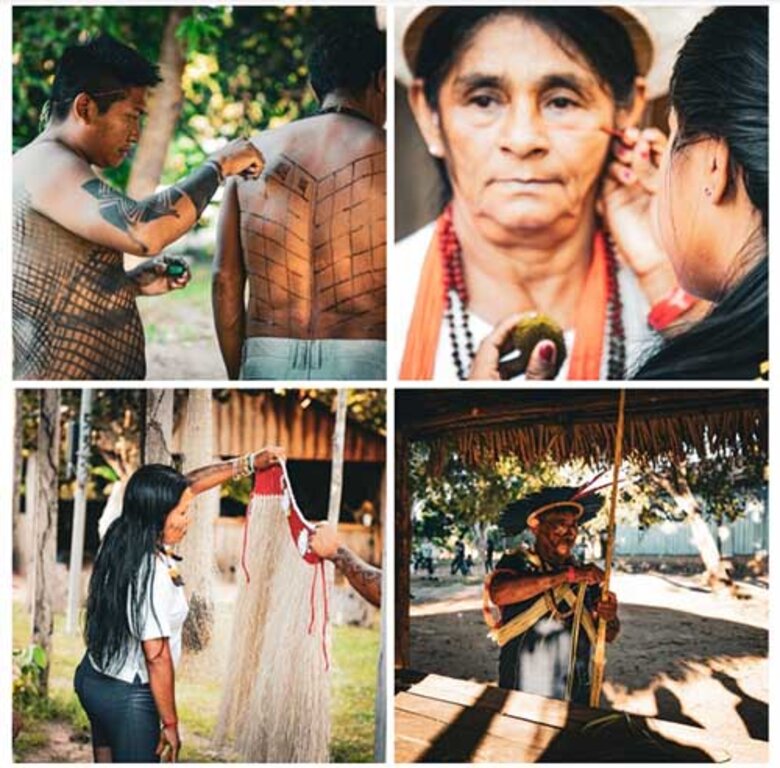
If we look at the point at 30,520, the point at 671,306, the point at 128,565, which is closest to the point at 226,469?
the point at 128,565

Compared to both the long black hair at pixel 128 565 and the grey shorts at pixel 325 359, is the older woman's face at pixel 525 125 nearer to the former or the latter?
the grey shorts at pixel 325 359

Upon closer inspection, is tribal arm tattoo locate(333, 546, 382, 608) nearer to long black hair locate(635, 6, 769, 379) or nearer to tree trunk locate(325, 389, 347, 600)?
tree trunk locate(325, 389, 347, 600)

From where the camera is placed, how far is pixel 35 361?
3607mm

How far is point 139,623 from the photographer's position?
3.51m

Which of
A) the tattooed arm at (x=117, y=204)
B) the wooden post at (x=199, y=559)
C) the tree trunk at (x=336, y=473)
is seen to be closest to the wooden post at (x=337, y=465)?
the tree trunk at (x=336, y=473)

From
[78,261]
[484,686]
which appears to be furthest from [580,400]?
[78,261]

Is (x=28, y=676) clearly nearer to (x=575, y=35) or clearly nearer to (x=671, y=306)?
(x=671, y=306)

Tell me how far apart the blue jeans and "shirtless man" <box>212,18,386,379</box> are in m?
0.96

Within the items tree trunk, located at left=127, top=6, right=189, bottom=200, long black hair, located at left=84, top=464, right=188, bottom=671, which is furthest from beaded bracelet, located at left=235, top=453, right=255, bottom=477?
tree trunk, located at left=127, top=6, right=189, bottom=200

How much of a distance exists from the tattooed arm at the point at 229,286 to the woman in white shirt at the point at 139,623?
35 cm

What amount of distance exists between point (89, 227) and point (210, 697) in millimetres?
1420

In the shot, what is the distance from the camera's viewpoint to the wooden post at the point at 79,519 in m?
3.55

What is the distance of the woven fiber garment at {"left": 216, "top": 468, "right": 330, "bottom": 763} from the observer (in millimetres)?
3541
